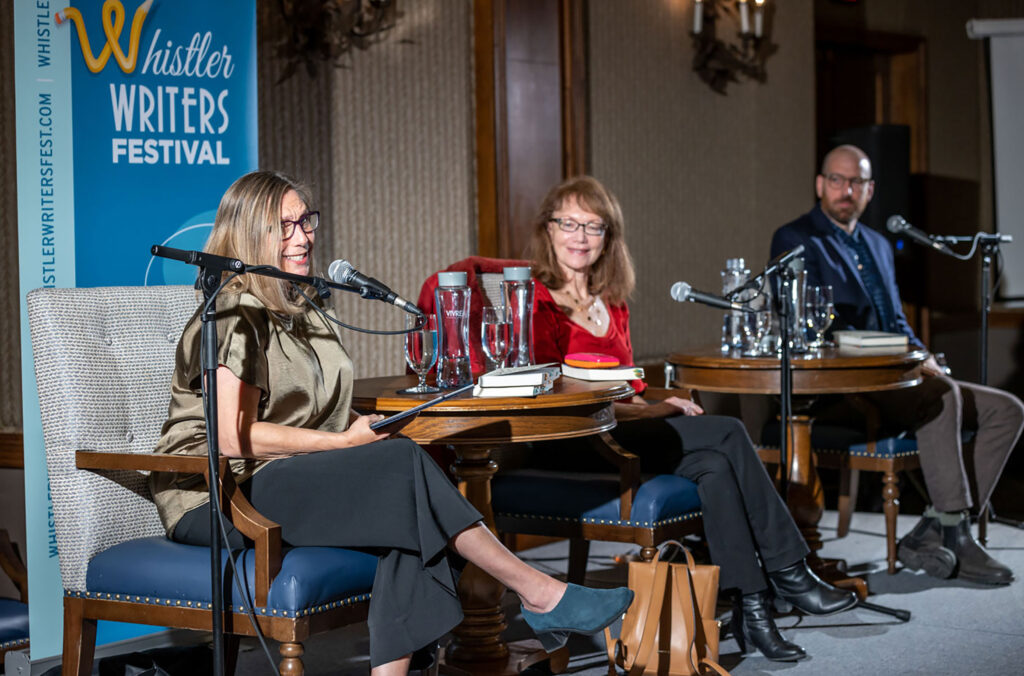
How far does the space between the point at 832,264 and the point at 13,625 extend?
3212mm

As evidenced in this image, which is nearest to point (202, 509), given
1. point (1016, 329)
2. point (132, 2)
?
point (132, 2)

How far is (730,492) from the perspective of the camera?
10.8 feet

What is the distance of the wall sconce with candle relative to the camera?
5.74 m

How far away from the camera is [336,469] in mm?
2445

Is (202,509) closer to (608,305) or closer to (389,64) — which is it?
(608,305)

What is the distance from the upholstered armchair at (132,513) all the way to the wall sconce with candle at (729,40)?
361cm

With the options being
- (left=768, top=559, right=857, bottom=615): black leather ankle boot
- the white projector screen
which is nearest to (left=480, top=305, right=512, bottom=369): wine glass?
(left=768, top=559, right=857, bottom=615): black leather ankle boot

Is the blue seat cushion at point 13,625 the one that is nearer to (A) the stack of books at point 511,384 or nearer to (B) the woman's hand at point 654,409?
(A) the stack of books at point 511,384

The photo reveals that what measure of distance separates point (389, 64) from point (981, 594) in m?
2.82

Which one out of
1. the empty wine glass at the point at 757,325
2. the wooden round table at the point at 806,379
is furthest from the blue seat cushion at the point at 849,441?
the empty wine glass at the point at 757,325

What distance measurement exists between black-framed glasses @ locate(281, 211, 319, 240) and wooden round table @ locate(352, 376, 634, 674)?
1.45 feet

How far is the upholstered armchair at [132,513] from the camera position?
234cm

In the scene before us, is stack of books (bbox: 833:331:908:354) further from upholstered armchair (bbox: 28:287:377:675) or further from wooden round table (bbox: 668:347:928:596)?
upholstered armchair (bbox: 28:287:377:675)

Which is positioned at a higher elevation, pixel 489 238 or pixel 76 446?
pixel 489 238
